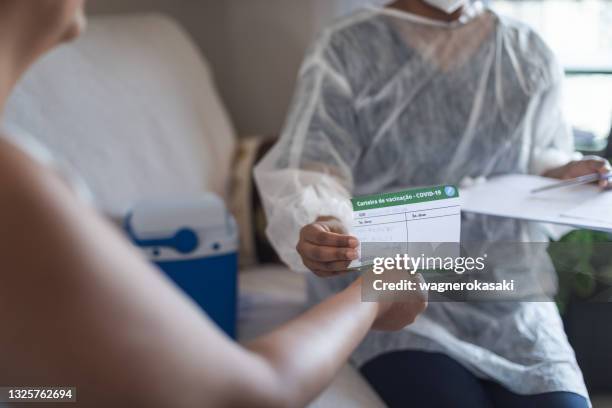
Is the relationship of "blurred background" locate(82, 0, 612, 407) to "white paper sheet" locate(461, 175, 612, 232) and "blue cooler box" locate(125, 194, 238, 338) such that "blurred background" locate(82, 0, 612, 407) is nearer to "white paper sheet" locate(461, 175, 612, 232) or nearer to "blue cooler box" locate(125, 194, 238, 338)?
"white paper sheet" locate(461, 175, 612, 232)

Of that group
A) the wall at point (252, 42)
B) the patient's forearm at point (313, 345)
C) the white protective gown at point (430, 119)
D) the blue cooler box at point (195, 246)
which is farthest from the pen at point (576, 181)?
the wall at point (252, 42)

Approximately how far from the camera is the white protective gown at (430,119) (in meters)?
1.01

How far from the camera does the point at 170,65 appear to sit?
1576 millimetres

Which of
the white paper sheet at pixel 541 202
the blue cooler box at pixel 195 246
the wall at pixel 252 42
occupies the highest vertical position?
the wall at pixel 252 42

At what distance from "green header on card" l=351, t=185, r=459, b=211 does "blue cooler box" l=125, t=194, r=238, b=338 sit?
573 mm

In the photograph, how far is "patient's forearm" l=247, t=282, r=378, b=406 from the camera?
0.52m

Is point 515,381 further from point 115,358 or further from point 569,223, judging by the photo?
point 115,358

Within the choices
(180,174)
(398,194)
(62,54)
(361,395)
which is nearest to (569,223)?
(398,194)

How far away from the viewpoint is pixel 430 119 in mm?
1068

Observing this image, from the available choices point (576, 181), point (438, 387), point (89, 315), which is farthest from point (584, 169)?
point (89, 315)

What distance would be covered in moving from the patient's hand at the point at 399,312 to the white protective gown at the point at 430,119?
0.28 metres

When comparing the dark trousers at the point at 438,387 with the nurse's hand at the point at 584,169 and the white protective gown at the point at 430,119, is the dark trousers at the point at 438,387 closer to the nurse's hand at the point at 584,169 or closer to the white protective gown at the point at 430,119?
the white protective gown at the point at 430,119

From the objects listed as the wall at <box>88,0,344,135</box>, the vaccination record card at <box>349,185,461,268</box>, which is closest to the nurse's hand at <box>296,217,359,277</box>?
the vaccination record card at <box>349,185,461,268</box>

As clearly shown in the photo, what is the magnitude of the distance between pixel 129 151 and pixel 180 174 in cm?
12
